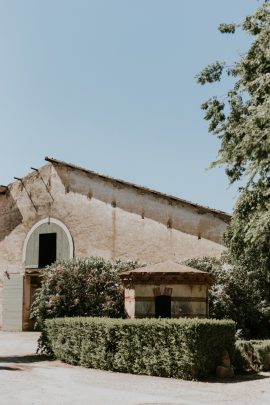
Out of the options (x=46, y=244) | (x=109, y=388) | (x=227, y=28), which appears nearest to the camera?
(x=109, y=388)

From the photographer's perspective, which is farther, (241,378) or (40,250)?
(40,250)

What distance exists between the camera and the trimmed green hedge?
42.4 feet

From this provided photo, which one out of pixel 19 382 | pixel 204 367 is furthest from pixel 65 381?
pixel 204 367

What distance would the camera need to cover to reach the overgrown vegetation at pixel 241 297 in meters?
20.1

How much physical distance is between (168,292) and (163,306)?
619mm

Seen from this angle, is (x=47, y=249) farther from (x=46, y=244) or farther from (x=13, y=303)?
(x=13, y=303)

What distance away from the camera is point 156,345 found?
44.0 ft

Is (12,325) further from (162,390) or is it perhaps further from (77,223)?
(162,390)

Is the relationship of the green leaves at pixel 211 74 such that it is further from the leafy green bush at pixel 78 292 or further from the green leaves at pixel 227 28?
the leafy green bush at pixel 78 292

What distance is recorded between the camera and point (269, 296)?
69.3 ft

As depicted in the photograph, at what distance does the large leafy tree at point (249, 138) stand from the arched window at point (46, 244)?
31.2 feet

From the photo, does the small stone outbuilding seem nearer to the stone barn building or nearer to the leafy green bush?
the leafy green bush

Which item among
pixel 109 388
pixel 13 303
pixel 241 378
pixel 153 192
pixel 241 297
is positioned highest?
pixel 153 192

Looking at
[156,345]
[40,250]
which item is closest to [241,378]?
[156,345]
